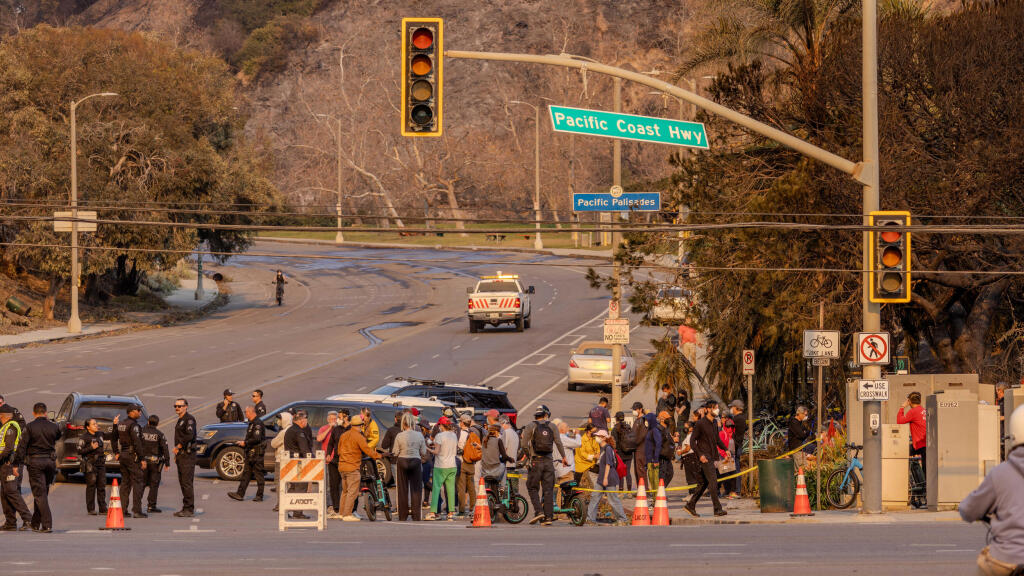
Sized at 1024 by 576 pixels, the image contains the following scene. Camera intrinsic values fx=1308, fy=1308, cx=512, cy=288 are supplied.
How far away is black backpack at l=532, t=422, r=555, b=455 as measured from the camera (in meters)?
18.7

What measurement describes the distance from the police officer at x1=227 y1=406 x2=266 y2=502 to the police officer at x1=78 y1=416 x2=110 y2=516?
221 centimetres

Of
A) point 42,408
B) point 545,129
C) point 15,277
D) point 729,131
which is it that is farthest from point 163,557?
point 545,129

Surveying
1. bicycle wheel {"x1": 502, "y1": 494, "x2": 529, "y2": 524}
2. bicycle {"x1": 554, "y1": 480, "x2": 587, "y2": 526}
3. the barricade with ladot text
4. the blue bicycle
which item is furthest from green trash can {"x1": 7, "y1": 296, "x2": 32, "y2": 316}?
the blue bicycle

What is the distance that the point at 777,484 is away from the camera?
799 inches

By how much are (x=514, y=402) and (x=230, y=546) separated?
771 inches

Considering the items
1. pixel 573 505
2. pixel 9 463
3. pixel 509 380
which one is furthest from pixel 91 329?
pixel 573 505

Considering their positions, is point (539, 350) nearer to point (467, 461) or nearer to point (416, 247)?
point (467, 461)

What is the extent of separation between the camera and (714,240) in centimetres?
2911

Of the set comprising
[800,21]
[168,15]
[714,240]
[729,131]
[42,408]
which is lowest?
[42,408]

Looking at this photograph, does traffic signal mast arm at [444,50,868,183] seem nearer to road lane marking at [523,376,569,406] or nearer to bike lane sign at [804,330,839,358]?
bike lane sign at [804,330,839,358]

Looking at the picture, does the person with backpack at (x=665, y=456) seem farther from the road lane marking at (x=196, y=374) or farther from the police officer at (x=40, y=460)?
the road lane marking at (x=196, y=374)

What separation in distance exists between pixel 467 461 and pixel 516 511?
1117 millimetres

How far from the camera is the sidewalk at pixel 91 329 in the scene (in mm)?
46219

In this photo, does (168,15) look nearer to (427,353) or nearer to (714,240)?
(427,353)
